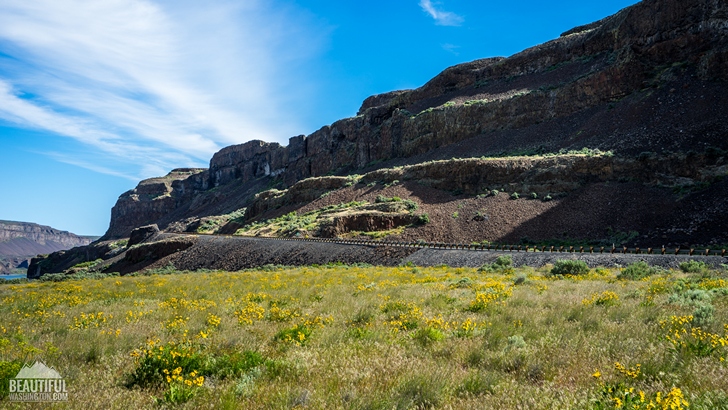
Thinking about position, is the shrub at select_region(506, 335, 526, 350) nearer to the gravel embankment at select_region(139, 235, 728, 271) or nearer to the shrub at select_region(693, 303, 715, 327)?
the shrub at select_region(693, 303, 715, 327)

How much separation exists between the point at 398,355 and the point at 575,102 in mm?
62823

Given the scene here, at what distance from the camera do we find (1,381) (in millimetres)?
4699

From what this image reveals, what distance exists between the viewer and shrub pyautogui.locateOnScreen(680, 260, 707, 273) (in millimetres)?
16231

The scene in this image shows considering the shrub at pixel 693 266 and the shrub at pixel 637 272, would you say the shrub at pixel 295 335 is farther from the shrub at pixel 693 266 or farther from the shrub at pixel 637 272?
the shrub at pixel 693 266

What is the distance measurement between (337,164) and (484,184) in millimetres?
60503

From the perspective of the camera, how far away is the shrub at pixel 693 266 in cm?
1623

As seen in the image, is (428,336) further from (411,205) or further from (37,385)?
(411,205)

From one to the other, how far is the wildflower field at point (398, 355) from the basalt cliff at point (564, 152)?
2624 cm

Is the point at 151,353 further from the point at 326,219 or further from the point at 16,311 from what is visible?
the point at 326,219

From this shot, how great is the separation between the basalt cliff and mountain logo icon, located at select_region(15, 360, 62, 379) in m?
34.3

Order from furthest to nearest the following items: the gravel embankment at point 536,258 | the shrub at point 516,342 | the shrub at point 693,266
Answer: the gravel embankment at point 536,258 → the shrub at point 693,266 → the shrub at point 516,342

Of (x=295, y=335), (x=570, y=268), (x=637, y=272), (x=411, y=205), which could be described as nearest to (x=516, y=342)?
(x=295, y=335)

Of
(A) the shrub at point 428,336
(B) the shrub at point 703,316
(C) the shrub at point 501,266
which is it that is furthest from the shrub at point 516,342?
(C) the shrub at point 501,266

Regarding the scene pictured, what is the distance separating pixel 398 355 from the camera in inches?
229
